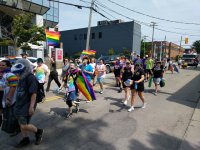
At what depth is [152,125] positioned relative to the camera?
586 centimetres

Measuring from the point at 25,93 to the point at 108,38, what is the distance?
4356 cm

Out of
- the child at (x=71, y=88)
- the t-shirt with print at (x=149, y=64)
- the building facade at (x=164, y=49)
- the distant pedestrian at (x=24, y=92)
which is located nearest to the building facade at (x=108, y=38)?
the building facade at (x=164, y=49)

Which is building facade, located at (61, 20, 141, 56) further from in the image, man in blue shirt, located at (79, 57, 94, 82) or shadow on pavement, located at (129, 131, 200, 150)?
shadow on pavement, located at (129, 131, 200, 150)

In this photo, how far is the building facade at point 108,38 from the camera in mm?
42334

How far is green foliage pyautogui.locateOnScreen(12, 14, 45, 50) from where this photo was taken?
19188 millimetres

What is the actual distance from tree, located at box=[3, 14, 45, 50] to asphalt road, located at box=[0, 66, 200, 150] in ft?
42.1

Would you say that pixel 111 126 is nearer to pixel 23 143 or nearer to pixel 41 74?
pixel 23 143

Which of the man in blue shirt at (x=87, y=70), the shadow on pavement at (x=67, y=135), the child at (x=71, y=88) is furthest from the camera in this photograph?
the man in blue shirt at (x=87, y=70)

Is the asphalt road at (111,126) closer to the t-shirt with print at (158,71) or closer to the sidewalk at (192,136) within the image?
the sidewalk at (192,136)

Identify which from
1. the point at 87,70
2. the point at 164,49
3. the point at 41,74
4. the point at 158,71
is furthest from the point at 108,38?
the point at 41,74

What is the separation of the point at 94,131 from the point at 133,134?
97cm

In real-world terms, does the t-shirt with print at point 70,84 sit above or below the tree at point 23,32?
below

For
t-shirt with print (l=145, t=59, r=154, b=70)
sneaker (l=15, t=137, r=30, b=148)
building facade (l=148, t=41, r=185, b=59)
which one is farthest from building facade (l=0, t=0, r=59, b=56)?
building facade (l=148, t=41, r=185, b=59)

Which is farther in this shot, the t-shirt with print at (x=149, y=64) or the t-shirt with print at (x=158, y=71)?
the t-shirt with print at (x=149, y=64)
